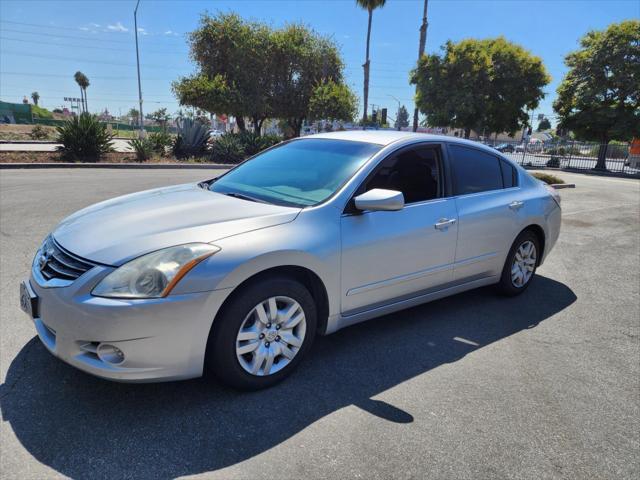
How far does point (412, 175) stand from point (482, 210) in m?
0.81

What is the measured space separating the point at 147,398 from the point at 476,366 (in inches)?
89.6

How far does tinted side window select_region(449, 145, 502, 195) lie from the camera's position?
416 centimetres

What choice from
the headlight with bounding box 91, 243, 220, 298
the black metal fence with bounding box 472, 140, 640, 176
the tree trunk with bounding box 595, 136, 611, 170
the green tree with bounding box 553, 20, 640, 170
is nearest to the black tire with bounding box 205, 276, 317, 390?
the headlight with bounding box 91, 243, 220, 298

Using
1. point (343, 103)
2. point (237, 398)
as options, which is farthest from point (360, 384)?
point (343, 103)

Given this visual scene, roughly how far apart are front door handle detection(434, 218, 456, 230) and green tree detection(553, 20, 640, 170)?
3146 cm

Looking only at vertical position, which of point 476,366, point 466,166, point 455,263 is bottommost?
point 476,366

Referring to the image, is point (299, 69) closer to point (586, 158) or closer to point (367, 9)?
point (367, 9)

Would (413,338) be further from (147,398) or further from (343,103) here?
(343,103)

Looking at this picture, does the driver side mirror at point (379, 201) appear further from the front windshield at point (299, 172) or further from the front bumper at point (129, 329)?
the front bumper at point (129, 329)

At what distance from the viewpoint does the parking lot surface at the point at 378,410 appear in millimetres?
2354

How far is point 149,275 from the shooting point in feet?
8.22

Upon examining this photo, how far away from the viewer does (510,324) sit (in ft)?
13.9

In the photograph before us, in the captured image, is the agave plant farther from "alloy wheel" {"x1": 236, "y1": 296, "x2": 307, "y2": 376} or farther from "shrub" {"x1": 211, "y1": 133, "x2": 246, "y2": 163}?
"alloy wheel" {"x1": 236, "y1": 296, "x2": 307, "y2": 376}

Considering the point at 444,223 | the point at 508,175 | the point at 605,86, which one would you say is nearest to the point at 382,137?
the point at 444,223
